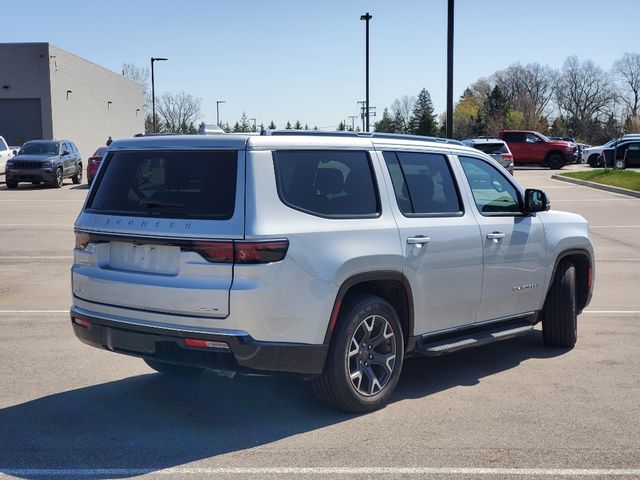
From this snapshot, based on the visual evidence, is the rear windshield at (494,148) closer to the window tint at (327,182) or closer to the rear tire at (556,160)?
the rear tire at (556,160)

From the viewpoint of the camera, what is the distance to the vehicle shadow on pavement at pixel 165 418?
4.82 m

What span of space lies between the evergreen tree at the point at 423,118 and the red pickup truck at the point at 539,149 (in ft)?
162

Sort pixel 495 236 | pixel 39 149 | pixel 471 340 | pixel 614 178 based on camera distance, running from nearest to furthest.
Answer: pixel 471 340
pixel 495 236
pixel 614 178
pixel 39 149

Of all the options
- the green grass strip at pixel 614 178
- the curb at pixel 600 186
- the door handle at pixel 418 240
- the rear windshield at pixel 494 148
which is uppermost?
the rear windshield at pixel 494 148

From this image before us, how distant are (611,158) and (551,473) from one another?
40654 millimetres

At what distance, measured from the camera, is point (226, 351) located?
4.99m

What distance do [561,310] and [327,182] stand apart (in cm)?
300

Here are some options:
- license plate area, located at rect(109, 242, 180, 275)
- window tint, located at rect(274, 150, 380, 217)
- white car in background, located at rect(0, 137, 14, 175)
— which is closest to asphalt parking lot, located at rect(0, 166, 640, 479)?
license plate area, located at rect(109, 242, 180, 275)

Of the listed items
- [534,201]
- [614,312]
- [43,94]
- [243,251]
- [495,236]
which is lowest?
[614,312]

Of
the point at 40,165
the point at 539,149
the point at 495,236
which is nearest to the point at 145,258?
the point at 495,236

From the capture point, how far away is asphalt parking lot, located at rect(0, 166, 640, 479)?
185 inches

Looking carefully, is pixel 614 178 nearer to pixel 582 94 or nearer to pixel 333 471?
pixel 333 471

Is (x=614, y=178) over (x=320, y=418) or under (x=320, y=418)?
over

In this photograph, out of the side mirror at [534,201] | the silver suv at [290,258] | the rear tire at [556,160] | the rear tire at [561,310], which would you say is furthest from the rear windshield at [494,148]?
the silver suv at [290,258]
